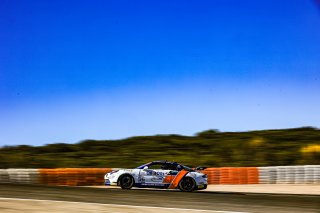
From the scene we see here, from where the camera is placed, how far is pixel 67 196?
1303 cm

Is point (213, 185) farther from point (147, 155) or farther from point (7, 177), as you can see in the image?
point (147, 155)

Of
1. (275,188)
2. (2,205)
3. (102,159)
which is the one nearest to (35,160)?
(102,159)

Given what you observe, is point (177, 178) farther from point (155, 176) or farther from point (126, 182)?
point (126, 182)

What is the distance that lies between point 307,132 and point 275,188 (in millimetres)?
19277

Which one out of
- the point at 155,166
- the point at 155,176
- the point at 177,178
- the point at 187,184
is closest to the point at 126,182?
the point at 155,176

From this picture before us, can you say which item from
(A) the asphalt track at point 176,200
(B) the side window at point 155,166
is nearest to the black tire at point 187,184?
(B) the side window at point 155,166

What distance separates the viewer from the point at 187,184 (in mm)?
16812

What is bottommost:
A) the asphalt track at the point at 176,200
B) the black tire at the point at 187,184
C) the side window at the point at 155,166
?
the asphalt track at the point at 176,200

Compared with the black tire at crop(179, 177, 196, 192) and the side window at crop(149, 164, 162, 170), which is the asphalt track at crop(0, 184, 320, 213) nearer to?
the black tire at crop(179, 177, 196, 192)

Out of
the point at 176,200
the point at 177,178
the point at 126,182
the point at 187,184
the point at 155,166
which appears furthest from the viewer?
the point at 155,166

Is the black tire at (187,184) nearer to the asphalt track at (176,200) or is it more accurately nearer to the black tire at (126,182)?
the black tire at (126,182)

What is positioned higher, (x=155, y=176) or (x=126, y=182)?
(x=155, y=176)

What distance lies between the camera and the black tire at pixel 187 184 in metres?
16.7

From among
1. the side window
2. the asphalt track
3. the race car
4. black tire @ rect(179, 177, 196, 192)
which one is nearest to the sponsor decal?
the race car
